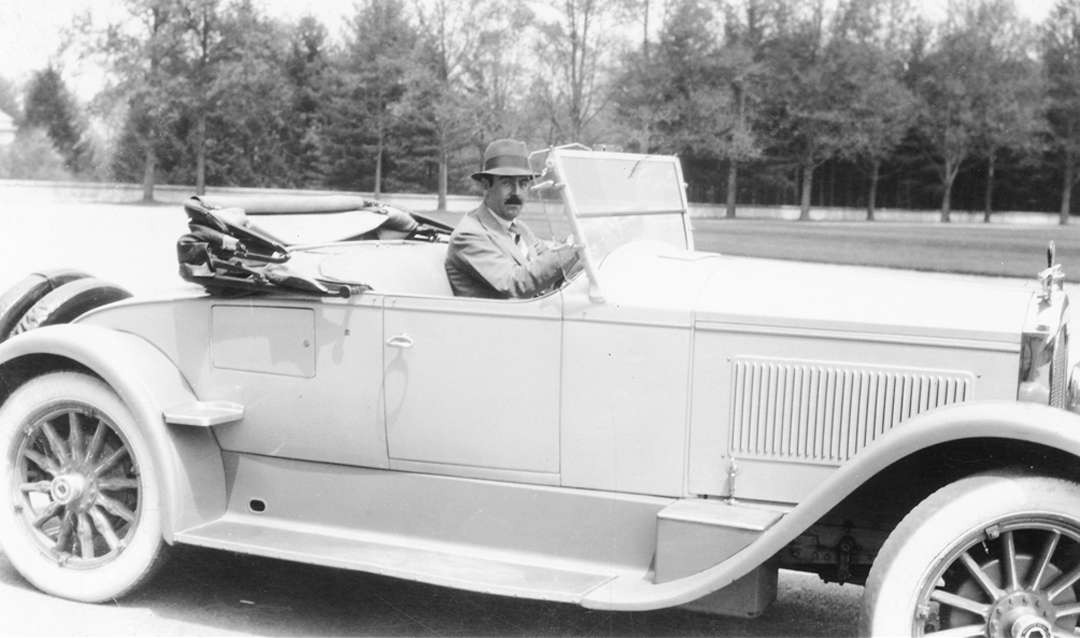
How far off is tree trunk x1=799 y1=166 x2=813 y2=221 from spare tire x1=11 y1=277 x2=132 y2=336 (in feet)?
53.8

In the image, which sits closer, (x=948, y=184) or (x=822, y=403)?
(x=822, y=403)

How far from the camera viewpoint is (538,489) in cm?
354

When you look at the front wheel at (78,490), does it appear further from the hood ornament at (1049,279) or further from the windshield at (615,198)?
the hood ornament at (1049,279)

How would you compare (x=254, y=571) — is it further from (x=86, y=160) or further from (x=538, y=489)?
(x=86, y=160)

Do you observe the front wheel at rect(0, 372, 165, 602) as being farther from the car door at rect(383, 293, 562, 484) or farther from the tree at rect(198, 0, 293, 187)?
the tree at rect(198, 0, 293, 187)

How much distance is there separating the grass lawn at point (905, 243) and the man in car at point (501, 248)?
10302mm

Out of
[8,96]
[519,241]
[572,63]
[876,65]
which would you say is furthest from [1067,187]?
[8,96]

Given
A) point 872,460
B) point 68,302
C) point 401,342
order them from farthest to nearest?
point 68,302 → point 401,342 → point 872,460

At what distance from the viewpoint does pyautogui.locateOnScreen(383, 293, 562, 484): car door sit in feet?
11.5

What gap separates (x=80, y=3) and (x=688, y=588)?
47.0 ft

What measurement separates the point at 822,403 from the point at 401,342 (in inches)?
60.7

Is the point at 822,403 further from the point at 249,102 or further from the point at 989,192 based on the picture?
the point at 249,102

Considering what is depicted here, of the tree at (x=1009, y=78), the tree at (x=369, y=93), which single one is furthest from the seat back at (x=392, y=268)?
the tree at (x=1009, y=78)

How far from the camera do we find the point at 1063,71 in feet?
42.6
